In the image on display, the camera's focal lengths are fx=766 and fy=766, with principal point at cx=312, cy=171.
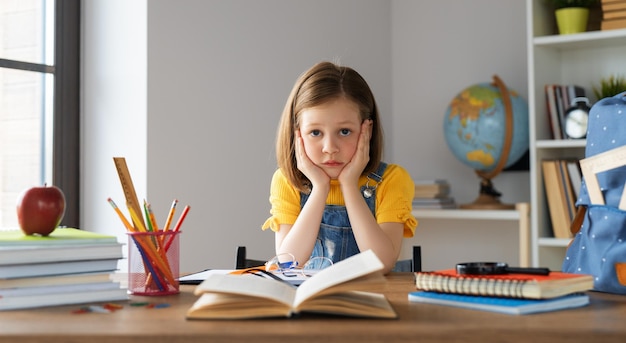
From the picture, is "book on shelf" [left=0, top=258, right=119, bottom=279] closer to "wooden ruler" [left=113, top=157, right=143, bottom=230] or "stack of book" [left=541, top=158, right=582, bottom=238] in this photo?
"wooden ruler" [left=113, top=157, right=143, bottom=230]

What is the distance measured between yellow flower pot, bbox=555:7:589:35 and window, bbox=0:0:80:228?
182 cm

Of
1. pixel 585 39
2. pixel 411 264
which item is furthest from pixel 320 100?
pixel 585 39

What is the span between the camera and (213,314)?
94 centimetres

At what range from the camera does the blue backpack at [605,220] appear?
48.1 inches

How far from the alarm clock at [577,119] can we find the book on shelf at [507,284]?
76.4 inches

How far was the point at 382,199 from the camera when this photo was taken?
191 cm

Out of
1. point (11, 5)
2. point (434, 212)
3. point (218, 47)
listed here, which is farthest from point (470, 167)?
point (11, 5)

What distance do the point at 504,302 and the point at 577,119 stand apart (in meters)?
2.11

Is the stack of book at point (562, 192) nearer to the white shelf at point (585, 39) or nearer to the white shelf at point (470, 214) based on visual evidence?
the white shelf at point (470, 214)

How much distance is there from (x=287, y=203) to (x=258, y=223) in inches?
38.1

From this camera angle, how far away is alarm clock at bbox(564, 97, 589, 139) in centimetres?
290

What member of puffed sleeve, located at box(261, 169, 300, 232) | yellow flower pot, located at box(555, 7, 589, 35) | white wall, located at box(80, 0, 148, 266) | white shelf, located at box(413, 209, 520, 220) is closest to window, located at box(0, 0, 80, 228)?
white wall, located at box(80, 0, 148, 266)

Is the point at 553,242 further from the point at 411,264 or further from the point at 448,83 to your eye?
the point at 411,264

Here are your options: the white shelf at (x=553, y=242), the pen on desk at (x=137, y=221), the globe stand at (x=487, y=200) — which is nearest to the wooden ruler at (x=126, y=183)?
the pen on desk at (x=137, y=221)
